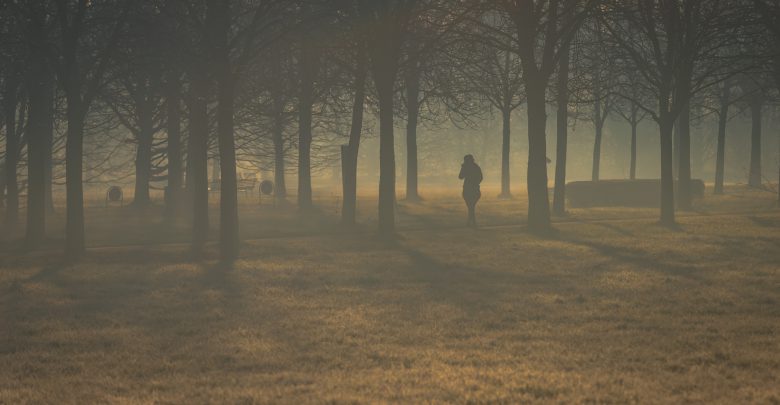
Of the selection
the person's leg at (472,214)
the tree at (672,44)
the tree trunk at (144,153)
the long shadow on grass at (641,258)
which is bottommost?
the long shadow on grass at (641,258)

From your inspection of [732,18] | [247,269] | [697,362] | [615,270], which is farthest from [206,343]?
[732,18]

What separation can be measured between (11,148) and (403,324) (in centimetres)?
1862

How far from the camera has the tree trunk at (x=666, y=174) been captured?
75.9 feet

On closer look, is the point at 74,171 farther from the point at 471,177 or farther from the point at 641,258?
the point at 641,258

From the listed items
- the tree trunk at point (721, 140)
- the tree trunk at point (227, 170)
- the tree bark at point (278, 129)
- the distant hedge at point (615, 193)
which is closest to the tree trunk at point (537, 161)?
the tree bark at point (278, 129)

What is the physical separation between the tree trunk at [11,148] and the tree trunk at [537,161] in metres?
13.3

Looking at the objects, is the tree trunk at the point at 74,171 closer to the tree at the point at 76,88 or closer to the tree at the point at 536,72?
the tree at the point at 76,88

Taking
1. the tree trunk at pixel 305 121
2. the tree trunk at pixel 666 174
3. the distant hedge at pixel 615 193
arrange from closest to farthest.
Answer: the tree trunk at pixel 666 174
the tree trunk at pixel 305 121
the distant hedge at pixel 615 193

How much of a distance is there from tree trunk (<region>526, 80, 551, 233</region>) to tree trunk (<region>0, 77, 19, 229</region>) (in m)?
13.3

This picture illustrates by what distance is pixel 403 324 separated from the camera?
9508mm

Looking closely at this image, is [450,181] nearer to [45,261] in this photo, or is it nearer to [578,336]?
[45,261]

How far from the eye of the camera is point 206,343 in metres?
8.66

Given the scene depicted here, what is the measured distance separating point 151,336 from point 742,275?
355 inches

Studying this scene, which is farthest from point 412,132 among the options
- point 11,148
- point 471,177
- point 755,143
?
point 11,148
